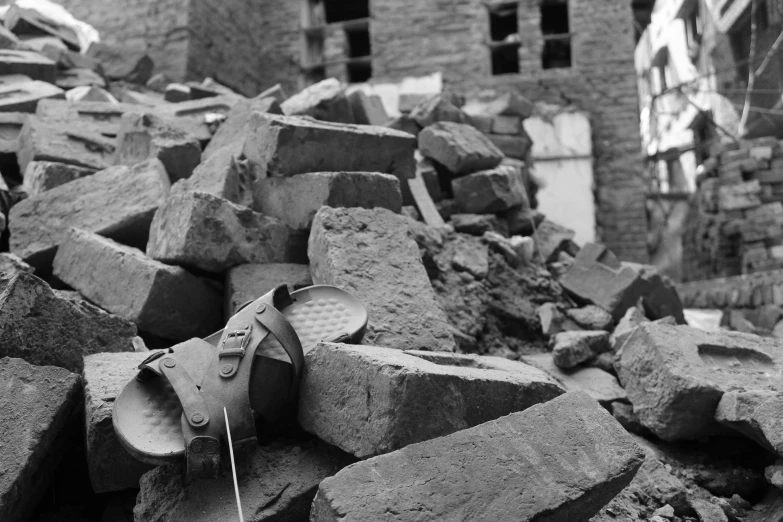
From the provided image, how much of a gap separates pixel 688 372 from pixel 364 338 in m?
1.27

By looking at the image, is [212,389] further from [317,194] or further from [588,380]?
[588,380]

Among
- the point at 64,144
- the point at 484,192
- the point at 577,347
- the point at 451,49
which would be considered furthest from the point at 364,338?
the point at 451,49

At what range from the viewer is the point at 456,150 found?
5.12 metres

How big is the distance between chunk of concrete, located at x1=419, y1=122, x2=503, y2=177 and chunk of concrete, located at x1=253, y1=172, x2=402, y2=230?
A: 1.44 metres

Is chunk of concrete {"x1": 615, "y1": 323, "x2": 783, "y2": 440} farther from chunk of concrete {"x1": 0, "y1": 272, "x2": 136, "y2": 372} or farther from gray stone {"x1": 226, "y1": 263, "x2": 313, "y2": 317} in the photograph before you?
chunk of concrete {"x1": 0, "y1": 272, "x2": 136, "y2": 372}

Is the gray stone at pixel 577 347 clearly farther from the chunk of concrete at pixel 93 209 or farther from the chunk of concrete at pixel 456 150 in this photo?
the chunk of concrete at pixel 93 209

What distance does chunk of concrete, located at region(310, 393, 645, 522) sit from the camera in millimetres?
1804

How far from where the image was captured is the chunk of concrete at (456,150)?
16.9ft

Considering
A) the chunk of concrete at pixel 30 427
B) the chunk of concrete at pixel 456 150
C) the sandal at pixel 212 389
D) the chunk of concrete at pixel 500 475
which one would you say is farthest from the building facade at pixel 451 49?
the chunk of concrete at pixel 500 475

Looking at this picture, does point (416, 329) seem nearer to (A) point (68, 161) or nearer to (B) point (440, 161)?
(B) point (440, 161)

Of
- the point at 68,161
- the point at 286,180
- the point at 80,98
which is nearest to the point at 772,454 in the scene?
the point at 286,180

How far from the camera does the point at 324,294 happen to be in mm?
2672

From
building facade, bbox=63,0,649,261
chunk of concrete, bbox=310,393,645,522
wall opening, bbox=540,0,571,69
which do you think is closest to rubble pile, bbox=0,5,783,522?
chunk of concrete, bbox=310,393,645,522

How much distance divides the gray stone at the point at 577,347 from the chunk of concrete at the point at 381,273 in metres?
0.76
